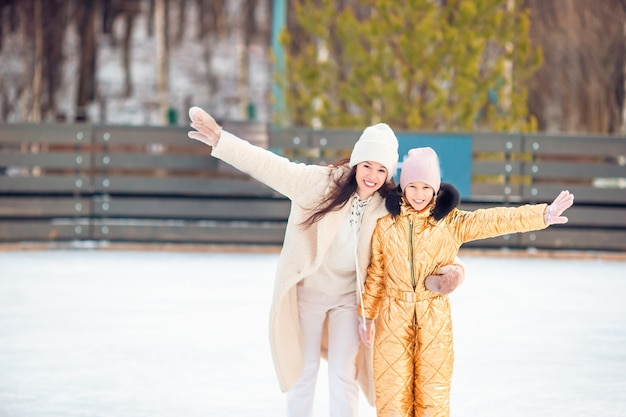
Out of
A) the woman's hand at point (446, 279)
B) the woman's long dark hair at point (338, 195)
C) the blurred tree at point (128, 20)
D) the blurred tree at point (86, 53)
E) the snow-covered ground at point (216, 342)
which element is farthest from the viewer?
the blurred tree at point (128, 20)

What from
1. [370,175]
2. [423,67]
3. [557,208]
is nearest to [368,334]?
[370,175]

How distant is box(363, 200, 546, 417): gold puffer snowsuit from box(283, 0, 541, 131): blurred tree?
34.5 ft

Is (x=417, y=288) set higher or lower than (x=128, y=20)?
lower

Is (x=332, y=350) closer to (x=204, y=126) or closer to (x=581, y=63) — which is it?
(x=204, y=126)

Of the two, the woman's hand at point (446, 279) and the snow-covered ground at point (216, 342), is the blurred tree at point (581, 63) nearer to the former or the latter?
the snow-covered ground at point (216, 342)

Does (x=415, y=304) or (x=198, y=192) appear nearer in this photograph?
(x=415, y=304)

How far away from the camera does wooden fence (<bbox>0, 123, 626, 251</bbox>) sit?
12234 millimetres

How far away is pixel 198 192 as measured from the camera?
12422 mm

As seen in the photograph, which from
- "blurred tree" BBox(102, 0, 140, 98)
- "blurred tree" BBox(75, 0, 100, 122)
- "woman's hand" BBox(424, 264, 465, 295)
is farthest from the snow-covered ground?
"blurred tree" BBox(102, 0, 140, 98)

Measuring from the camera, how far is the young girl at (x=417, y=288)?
4113 mm

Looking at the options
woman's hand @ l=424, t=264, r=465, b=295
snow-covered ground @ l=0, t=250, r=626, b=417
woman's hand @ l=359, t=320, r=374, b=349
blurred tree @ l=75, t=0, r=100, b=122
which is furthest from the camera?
blurred tree @ l=75, t=0, r=100, b=122

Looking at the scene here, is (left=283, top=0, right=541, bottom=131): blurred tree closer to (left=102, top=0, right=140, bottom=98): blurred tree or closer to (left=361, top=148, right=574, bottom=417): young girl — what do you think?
(left=361, top=148, right=574, bottom=417): young girl

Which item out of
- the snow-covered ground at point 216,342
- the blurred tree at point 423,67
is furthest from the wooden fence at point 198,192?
the blurred tree at point 423,67

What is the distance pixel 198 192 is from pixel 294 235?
8129 millimetres
